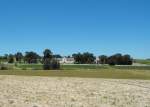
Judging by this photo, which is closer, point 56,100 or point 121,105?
point 121,105

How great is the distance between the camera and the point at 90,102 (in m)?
24.5

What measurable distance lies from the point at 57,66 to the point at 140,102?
123 metres

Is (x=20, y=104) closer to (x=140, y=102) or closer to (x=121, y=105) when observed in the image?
(x=121, y=105)

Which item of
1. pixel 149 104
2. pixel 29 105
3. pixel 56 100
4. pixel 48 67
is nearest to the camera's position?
pixel 29 105

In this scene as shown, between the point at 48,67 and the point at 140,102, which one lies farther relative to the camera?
the point at 48,67

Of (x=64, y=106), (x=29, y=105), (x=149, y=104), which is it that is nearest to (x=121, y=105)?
(x=149, y=104)

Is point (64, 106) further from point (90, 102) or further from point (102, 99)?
point (102, 99)

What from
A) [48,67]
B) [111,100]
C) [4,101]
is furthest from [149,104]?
[48,67]

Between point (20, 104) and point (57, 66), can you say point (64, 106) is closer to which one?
point (20, 104)

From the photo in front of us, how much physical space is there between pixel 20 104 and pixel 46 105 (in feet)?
4.81

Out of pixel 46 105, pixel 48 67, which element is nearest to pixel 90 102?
pixel 46 105

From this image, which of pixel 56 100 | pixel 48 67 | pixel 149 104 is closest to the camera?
pixel 149 104

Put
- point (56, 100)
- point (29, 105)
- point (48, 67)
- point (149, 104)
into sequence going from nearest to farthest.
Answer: point (29, 105), point (149, 104), point (56, 100), point (48, 67)

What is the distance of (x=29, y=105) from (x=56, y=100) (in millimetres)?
3294
